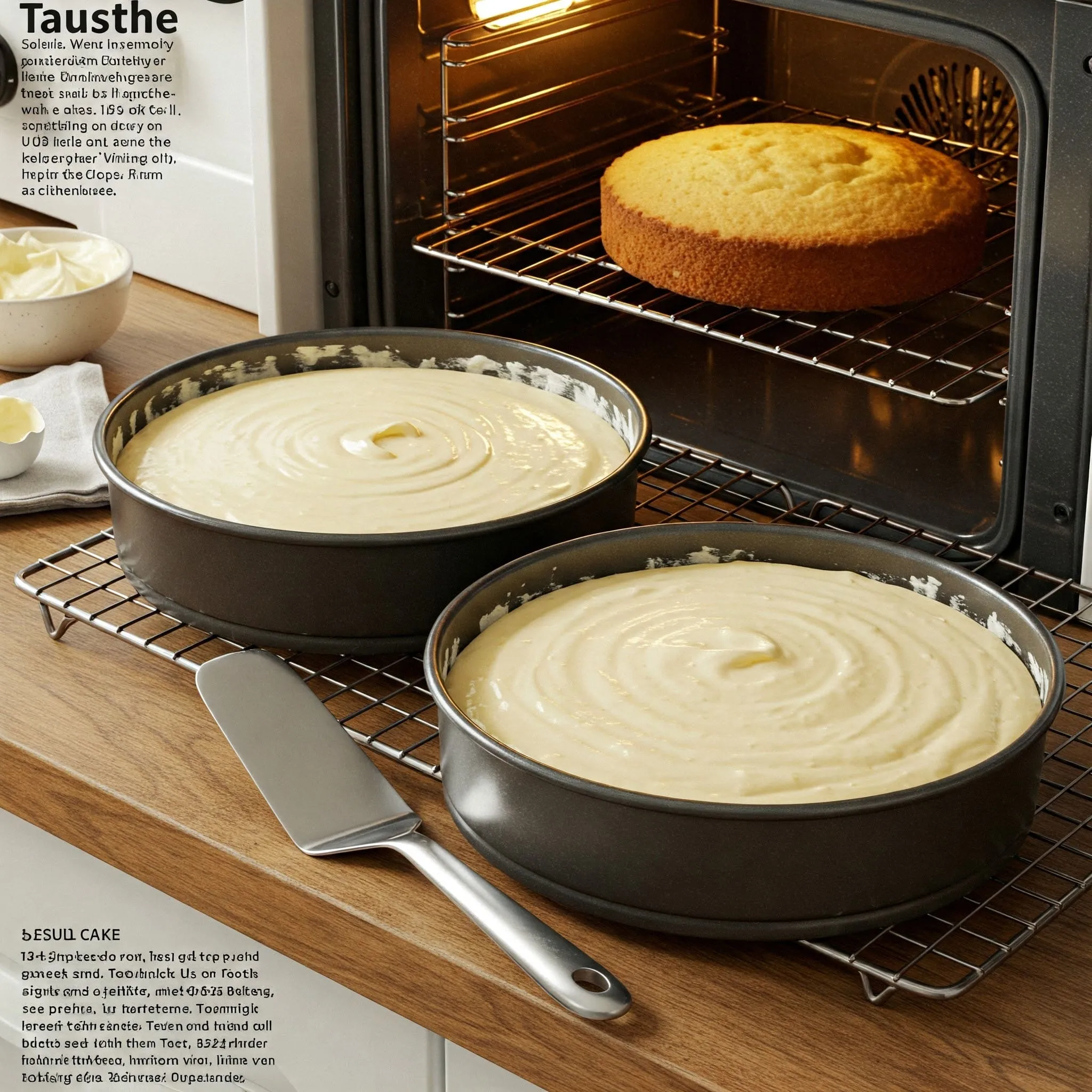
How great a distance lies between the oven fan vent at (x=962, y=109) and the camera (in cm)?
132

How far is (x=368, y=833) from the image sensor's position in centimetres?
85

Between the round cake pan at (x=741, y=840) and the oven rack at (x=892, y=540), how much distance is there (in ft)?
0.10

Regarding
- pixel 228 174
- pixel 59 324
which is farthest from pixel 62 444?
pixel 228 174

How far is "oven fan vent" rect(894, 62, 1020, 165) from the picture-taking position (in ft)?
4.33

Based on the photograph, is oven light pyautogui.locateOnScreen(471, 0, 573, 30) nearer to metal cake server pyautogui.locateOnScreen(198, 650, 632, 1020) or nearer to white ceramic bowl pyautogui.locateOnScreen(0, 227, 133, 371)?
white ceramic bowl pyautogui.locateOnScreen(0, 227, 133, 371)

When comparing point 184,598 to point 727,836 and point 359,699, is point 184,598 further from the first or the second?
point 727,836

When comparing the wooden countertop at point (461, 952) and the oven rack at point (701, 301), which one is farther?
the oven rack at point (701, 301)

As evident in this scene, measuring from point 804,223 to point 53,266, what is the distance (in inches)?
27.3

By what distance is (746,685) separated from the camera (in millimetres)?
820

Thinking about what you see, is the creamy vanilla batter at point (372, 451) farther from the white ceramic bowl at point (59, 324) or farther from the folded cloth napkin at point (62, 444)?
the white ceramic bowl at point (59, 324)

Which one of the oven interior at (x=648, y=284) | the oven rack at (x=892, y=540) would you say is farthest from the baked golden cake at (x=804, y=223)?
the oven rack at (x=892, y=540)

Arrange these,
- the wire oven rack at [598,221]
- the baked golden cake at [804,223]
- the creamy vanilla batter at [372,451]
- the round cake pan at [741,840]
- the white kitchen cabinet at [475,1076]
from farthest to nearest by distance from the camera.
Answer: the wire oven rack at [598,221], the baked golden cake at [804,223], the creamy vanilla batter at [372,451], the white kitchen cabinet at [475,1076], the round cake pan at [741,840]

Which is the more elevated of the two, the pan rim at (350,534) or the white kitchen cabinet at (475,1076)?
the pan rim at (350,534)

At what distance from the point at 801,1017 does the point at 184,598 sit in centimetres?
45
